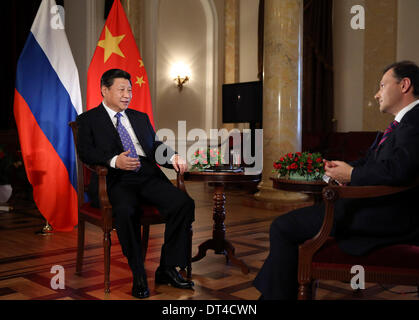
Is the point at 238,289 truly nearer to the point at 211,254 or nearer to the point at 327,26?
→ the point at 211,254

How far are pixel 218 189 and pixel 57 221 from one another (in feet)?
6.39

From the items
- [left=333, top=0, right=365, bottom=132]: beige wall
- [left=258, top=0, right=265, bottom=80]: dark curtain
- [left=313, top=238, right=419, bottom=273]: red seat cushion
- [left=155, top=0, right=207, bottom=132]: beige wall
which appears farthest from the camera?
[left=258, top=0, right=265, bottom=80]: dark curtain

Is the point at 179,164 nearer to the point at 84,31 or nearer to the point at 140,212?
the point at 140,212

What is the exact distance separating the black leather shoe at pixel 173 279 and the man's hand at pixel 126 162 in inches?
27.7

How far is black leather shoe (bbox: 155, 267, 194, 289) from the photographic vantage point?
9.65 feet

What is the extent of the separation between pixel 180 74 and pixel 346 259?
8565mm

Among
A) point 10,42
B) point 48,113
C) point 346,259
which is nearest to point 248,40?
point 10,42

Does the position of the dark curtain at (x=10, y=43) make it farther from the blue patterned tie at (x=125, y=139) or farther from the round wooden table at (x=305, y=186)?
the round wooden table at (x=305, y=186)

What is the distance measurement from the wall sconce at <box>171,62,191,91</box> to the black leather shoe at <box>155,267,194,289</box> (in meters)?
7.42

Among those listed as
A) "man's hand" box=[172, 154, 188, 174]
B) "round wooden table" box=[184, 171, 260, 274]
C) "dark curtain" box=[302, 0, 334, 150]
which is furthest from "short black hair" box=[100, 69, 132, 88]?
"dark curtain" box=[302, 0, 334, 150]

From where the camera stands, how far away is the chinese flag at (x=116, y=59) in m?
4.74

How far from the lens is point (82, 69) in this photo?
340 inches

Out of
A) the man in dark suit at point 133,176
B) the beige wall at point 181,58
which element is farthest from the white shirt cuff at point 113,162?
the beige wall at point 181,58

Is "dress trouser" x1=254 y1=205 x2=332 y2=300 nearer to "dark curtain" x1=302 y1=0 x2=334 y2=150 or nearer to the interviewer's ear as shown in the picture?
the interviewer's ear
